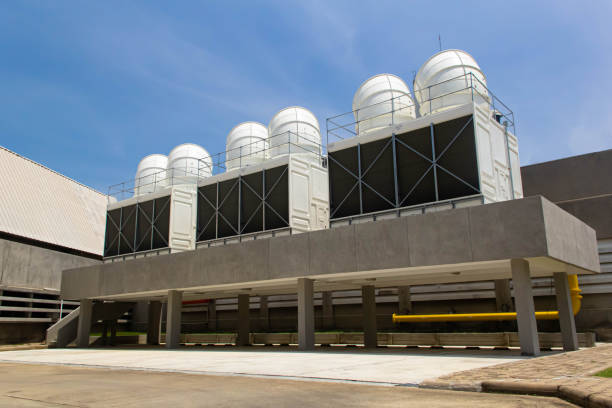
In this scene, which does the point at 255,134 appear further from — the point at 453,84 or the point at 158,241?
the point at 453,84

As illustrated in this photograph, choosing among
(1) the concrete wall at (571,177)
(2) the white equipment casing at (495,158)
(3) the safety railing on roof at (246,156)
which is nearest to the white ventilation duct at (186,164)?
(3) the safety railing on roof at (246,156)

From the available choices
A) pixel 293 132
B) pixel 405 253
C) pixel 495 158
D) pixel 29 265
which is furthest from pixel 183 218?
pixel 495 158

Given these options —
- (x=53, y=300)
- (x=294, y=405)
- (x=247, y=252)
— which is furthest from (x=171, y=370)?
(x=53, y=300)

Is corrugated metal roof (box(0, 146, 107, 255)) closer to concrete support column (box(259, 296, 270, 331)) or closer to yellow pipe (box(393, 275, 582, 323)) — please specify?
concrete support column (box(259, 296, 270, 331))

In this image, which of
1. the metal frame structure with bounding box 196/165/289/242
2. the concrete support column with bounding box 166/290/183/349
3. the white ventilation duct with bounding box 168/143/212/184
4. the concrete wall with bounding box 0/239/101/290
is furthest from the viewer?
the concrete wall with bounding box 0/239/101/290

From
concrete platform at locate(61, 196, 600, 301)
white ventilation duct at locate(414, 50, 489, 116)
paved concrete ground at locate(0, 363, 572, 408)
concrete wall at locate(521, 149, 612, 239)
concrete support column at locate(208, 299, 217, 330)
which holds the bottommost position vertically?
paved concrete ground at locate(0, 363, 572, 408)

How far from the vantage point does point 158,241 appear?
3297 cm

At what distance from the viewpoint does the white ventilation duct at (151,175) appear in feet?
124

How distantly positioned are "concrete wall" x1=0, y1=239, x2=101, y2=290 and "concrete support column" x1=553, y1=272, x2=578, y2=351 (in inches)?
1414

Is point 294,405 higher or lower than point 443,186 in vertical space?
lower

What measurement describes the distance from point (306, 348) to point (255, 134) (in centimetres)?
1567

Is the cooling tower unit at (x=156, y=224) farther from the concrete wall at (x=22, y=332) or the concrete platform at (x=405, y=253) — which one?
the concrete wall at (x=22, y=332)

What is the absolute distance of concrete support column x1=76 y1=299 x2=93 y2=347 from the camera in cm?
3488

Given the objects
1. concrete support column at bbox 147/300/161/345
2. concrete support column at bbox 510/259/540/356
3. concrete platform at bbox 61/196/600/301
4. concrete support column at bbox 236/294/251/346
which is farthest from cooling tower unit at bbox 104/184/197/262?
concrete support column at bbox 510/259/540/356
